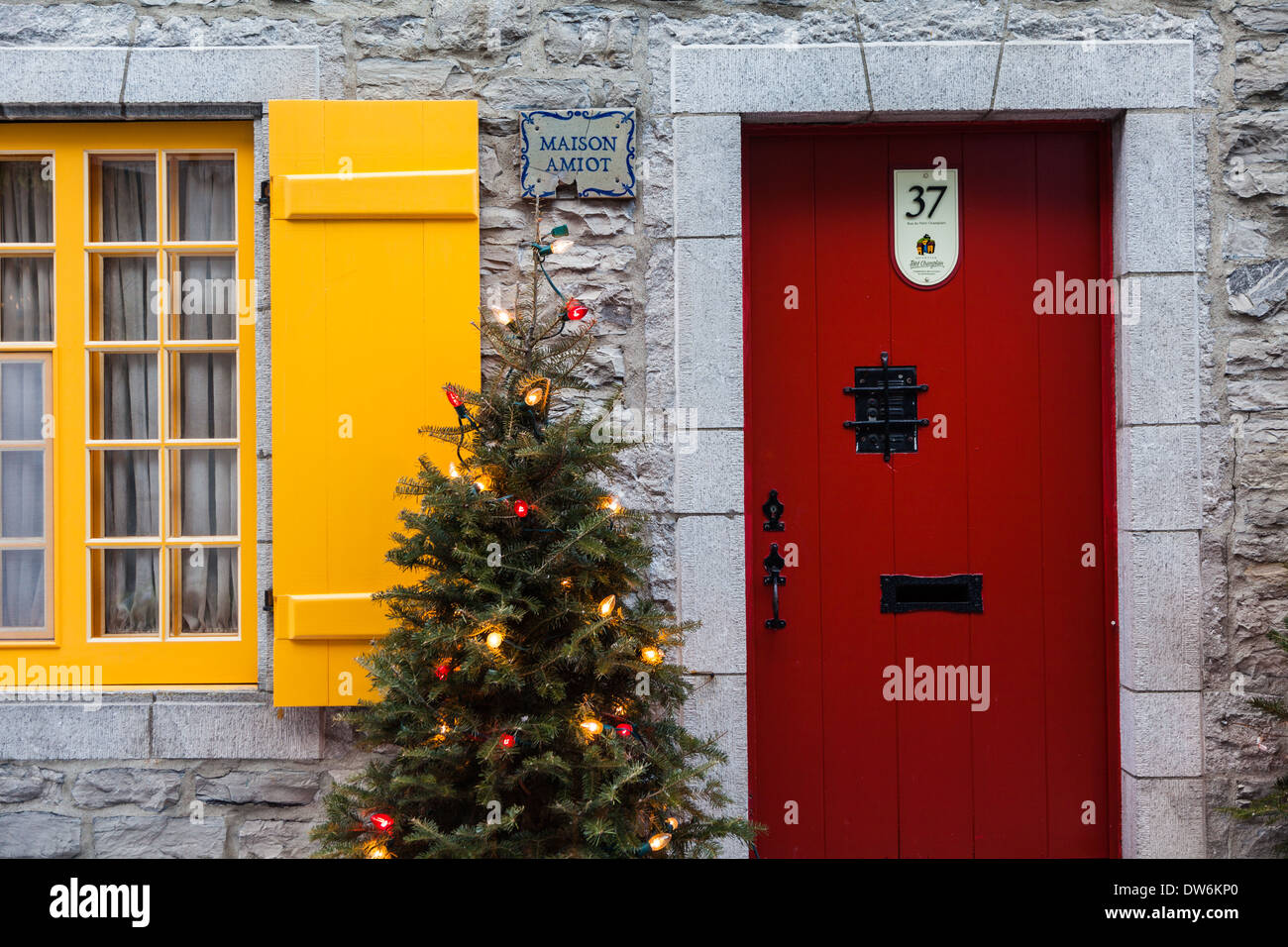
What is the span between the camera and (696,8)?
3039 mm

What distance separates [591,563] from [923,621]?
52.7 inches

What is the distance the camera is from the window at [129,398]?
3.10 m

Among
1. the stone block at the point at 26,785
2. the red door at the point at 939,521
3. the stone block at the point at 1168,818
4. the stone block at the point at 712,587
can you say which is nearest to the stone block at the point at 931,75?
the red door at the point at 939,521

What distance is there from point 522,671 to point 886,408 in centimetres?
156

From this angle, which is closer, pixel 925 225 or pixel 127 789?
pixel 127 789

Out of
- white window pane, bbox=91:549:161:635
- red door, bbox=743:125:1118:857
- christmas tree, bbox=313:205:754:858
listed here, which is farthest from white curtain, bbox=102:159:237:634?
red door, bbox=743:125:1118:857

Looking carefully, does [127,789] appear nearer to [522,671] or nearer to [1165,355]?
[522,671]

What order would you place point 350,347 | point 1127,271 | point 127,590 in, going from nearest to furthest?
point 350,347 < point 1127,271 < point 127,590

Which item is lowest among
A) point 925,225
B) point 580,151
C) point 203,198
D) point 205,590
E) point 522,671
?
point 522,671

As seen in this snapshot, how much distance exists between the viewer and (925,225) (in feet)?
10.4

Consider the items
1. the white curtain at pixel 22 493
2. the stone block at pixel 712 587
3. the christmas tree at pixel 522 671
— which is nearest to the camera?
the christmas tree at pixel 522 671

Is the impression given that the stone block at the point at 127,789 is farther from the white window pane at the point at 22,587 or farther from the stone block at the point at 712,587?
the stone block at the point at 712,587

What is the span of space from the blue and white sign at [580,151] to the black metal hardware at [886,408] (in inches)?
39.8

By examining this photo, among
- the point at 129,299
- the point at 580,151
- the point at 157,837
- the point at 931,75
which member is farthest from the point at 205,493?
the point at 931,75
